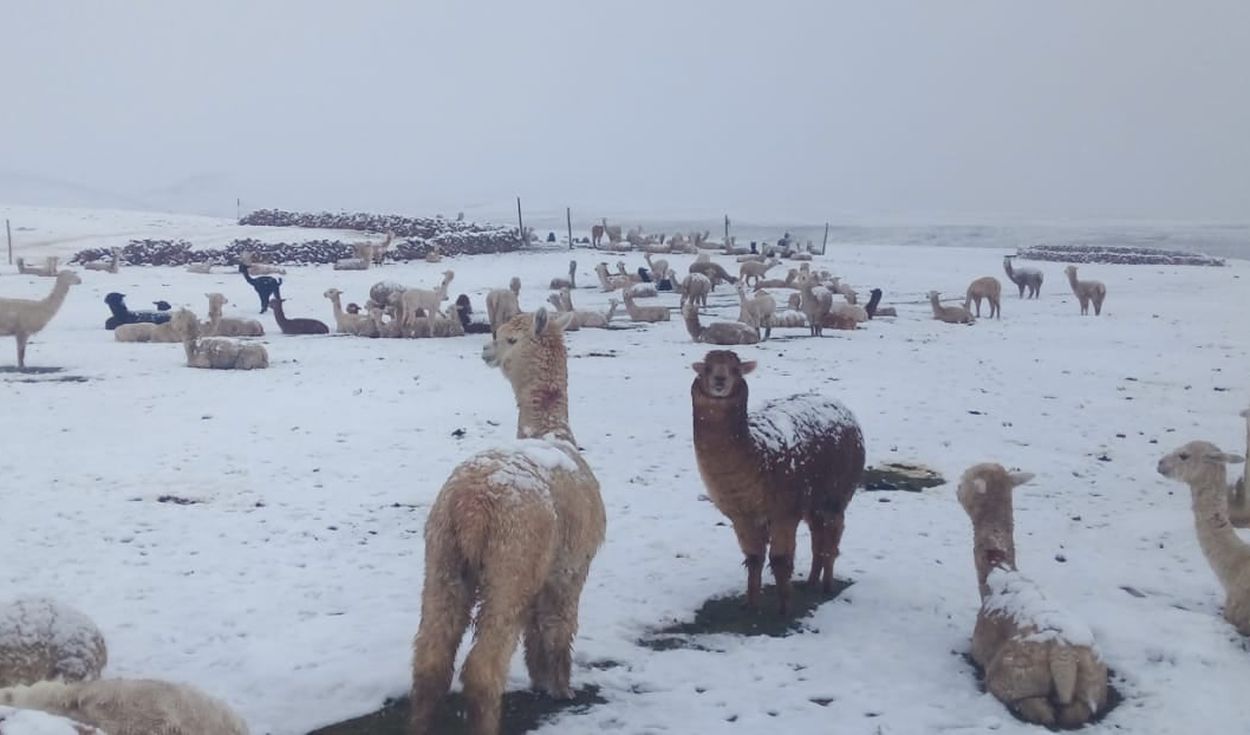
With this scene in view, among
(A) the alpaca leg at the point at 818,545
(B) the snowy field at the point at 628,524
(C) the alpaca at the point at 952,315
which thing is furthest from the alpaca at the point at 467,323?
(A) the alpaca leg at the point at 818,545

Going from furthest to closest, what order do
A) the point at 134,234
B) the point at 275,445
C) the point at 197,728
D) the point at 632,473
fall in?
the point at 134,234
the point at 275,445
the point at 632,473
the point at 197,728

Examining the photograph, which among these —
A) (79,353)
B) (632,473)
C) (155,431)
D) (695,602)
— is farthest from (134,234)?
(695,602)

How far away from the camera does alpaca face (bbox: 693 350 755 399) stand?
6598 millimetres

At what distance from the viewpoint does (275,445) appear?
1138cm

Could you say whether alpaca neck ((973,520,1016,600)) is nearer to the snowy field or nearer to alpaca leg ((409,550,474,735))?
the snowy field

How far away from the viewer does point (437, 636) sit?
4.57m

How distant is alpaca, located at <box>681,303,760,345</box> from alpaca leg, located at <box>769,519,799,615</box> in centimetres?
1344

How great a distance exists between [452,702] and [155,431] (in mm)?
8118

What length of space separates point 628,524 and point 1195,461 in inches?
171

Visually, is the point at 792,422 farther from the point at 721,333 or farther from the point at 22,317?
the point at 22,317

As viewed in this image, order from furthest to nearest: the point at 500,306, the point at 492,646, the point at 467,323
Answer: the point at 467,323
the point at 500,306
the point at 492,646

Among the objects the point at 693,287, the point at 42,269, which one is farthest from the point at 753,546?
the point at 42,269

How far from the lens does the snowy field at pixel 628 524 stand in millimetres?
5688

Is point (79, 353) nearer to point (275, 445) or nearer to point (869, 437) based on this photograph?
point (275, 445)
